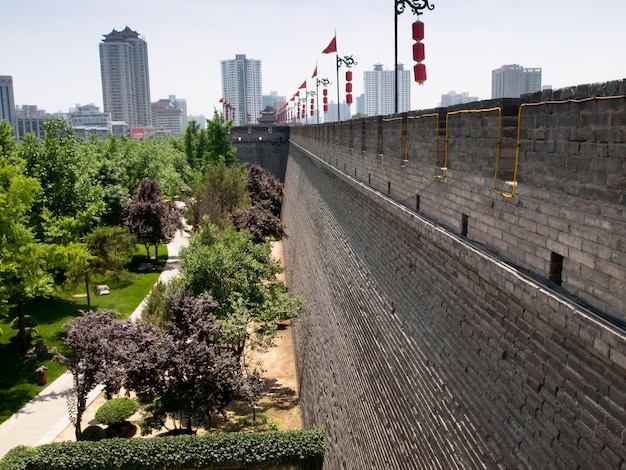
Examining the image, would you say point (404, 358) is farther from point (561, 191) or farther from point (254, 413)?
point (254, 413)

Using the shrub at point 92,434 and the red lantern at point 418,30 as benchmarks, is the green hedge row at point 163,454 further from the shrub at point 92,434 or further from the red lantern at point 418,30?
the red lantern at point 418,30

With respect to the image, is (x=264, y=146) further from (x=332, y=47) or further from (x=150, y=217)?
(x=332, y=47)

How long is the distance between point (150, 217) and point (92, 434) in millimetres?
15127

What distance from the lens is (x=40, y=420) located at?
12.6 m

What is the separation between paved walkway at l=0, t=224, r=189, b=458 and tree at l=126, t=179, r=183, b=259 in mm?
10874

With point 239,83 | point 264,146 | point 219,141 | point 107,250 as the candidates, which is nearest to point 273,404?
point 107,250

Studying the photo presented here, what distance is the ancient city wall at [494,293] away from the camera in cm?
280

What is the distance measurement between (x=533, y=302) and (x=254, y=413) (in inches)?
349

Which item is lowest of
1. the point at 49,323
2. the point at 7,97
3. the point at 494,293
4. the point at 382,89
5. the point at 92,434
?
the point at 49,323

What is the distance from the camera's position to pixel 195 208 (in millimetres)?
25484

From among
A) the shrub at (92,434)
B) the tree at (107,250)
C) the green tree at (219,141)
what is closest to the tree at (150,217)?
the tree at (107,250)

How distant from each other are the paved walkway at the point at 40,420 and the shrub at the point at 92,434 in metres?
0.97

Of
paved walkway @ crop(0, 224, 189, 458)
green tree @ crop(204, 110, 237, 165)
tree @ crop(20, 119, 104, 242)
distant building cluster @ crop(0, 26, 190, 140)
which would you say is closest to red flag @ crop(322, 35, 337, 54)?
tree @ crop(20, 119, 104, 242)

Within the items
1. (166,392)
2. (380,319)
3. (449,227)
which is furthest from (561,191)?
(166,392)
